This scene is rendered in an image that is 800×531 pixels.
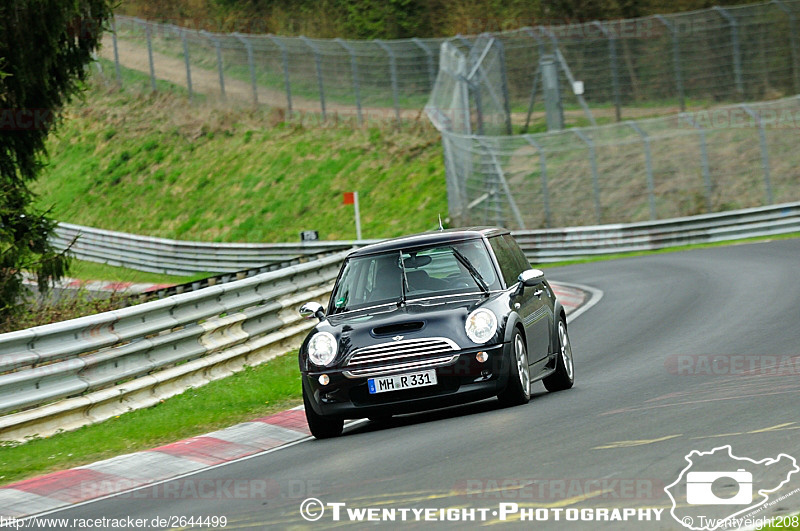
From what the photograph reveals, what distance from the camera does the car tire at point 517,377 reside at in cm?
998

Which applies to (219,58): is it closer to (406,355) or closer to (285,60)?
(285,60)

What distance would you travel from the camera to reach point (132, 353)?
40.4 feet

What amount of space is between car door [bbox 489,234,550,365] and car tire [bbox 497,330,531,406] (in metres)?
0.19

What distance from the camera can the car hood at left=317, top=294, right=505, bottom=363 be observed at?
32.3 ft

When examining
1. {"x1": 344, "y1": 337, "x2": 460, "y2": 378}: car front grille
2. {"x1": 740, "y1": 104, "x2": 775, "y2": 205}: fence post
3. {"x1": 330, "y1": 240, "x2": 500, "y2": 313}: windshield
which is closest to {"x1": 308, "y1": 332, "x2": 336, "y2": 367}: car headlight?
{"x1": 344, "y1": 337, "x2": 460, "y2": 378}: car front grille

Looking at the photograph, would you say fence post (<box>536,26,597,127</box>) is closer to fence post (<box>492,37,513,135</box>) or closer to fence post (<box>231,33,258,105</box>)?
fence post (<box>492,37,513,135</box>)

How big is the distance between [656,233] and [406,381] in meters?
24.3

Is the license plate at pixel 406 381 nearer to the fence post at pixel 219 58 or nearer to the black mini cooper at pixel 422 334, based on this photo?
the black mini cooper at pixel 422 334

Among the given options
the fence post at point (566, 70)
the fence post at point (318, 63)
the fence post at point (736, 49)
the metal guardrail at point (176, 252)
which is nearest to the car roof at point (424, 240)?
the metal guardrail at point (176, 252)

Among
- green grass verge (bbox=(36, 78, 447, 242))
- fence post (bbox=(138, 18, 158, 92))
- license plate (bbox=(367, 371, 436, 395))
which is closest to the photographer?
license plate (bbox=(367, 371, 436, 395))

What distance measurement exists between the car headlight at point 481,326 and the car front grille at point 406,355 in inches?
6.9

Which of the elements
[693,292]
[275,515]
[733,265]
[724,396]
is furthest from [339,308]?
[733,265]

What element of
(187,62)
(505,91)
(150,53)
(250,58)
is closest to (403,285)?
(505,91)

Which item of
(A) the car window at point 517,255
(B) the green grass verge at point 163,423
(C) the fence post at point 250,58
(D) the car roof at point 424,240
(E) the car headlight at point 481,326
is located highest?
(C) the fence post at point 250,58
